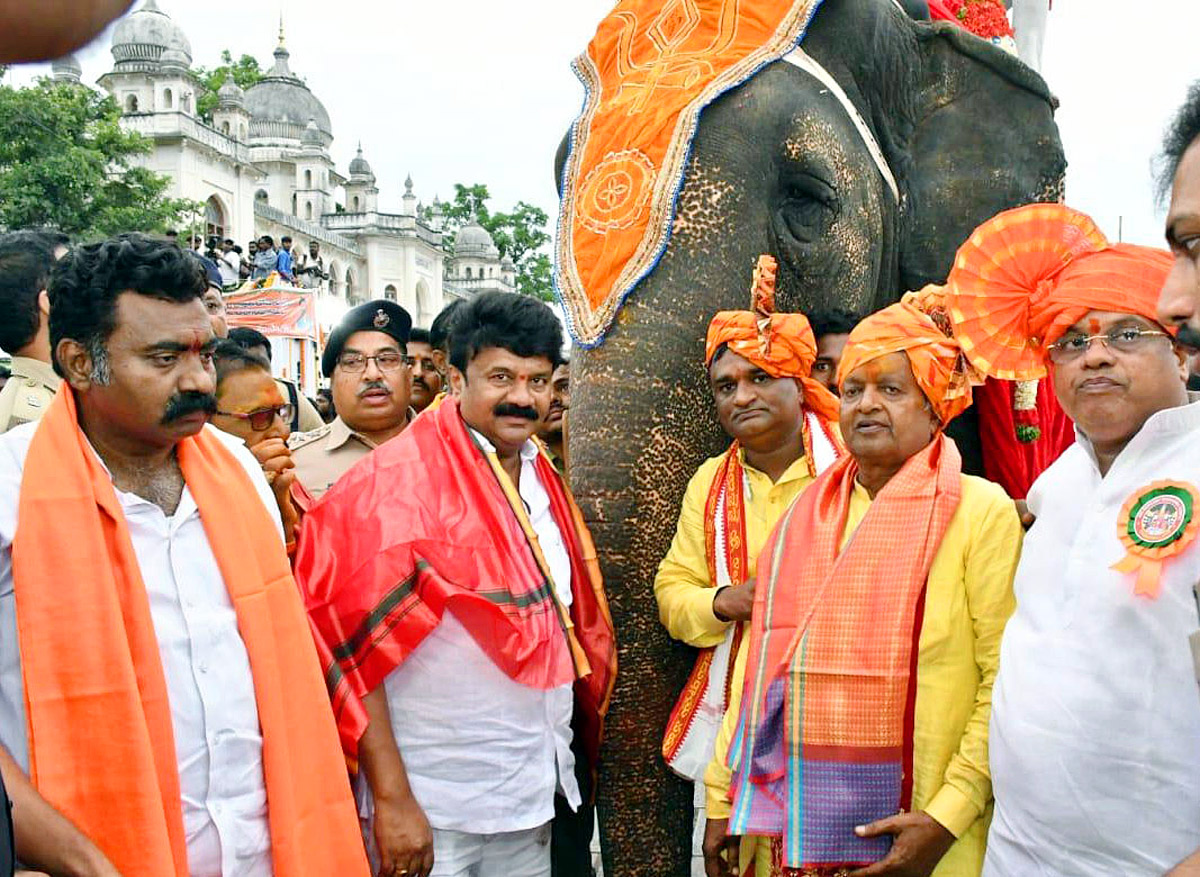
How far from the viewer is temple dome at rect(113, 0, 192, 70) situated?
48375 millimetres

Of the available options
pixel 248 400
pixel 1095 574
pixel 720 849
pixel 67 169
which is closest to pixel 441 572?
pixel 248 400

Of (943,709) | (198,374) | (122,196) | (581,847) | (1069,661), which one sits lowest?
(581,847)

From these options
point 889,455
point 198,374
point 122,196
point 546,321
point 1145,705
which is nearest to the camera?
point 1145,705

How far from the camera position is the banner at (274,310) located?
546 inches

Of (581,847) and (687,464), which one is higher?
(687,464)

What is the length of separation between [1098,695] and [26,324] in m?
2.81

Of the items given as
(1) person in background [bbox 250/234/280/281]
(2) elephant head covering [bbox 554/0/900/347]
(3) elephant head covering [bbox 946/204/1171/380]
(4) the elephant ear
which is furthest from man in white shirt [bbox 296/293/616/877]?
(1) person in background [bbox 250/234/280/281]

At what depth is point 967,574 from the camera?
2.43 metres

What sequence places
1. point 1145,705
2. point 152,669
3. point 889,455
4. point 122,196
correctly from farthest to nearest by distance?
point 122,196 < point 889,455 < point 152,669 < point 1145,705

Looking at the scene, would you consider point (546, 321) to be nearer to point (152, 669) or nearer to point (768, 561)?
point (768, 561)

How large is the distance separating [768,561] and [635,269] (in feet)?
2.60

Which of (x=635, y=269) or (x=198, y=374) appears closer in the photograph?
(x=198, y=374)

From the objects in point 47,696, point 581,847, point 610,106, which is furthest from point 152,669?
point 610,106

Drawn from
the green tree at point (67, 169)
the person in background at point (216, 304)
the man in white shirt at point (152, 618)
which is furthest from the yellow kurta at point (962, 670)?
the green tree at point (67, 169)
